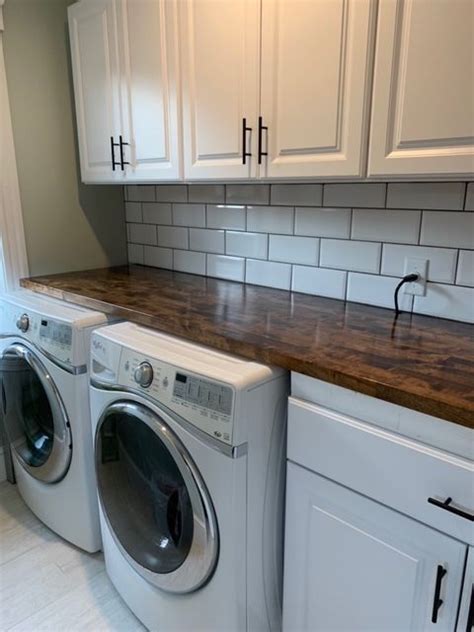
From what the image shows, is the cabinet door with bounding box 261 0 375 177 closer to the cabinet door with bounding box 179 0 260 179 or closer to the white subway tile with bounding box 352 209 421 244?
the cabinet door with bounding box 179 0 260 179

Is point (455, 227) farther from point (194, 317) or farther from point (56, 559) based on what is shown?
point (56, 559)

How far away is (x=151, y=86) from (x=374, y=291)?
1.09 m

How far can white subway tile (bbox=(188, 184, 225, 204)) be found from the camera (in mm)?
1963

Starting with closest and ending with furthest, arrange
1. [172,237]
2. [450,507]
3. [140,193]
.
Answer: [450,507]
[172,237]
[140,193]

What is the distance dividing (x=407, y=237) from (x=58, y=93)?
5.39ft

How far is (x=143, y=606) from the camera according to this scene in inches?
55.3

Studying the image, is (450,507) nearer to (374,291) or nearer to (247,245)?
(374,291)

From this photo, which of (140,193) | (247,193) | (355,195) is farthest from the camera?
(140,193)

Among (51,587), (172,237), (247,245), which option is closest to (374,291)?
(247,245)

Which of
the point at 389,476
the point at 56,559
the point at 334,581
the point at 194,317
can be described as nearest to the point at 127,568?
the point at 56,559

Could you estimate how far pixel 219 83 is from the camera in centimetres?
146

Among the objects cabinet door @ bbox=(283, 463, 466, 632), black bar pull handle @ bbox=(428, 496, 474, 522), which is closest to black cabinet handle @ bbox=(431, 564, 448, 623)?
cabinet door @ bbox=(283, 463, 466, 632)

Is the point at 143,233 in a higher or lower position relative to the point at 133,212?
lower

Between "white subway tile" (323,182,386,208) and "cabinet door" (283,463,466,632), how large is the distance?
89 centimetres
